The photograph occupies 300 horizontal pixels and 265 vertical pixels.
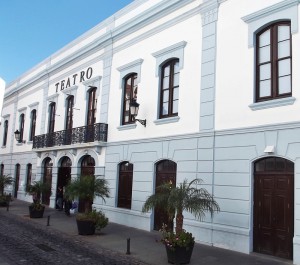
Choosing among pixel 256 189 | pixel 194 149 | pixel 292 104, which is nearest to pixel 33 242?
pixel 194 149

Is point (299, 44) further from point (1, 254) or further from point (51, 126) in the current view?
point (51, 126)

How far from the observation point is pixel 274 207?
10234mm

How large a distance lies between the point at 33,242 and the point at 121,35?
10.4 meters

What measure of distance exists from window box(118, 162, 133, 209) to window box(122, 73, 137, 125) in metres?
2.06

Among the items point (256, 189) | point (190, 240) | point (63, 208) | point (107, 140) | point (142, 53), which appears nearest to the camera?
point (190, 240)

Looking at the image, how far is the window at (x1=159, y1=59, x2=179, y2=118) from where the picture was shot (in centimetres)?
1421

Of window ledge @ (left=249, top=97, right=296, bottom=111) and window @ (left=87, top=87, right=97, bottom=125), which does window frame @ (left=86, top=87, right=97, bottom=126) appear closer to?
window @ (left=87, top=87, right=97, bottom=125)

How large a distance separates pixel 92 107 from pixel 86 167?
3175 mm

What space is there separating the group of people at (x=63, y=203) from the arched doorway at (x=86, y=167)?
13.1 inches

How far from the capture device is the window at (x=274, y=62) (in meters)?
10.6

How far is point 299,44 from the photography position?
10164 millimetres

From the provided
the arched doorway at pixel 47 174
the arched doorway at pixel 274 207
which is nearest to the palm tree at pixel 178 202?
the arched doorway at pixel 274 207

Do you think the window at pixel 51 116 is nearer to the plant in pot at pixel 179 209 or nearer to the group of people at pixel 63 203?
the group of people at pixel 63 203

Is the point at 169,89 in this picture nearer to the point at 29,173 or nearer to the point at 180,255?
the point at 180,255
